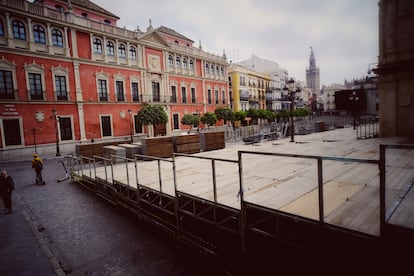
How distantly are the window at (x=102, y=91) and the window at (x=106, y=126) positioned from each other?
7.21ft

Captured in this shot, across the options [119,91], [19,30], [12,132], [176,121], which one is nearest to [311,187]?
[12,132]

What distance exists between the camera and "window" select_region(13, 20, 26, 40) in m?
21.0

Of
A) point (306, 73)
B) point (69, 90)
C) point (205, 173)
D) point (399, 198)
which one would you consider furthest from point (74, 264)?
point (306, 73)

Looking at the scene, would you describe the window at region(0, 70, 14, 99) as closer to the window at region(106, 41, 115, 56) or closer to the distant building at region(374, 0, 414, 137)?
the window at region(106, 41, 115, 56)

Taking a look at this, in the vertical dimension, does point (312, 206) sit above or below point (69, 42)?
below

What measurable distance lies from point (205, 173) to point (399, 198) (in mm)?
4783

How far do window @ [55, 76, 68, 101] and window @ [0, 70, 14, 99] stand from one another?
11.9 ft

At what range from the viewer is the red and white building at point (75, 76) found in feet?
68.7

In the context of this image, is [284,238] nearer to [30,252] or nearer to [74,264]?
[74,264]

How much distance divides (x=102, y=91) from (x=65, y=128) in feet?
19.8

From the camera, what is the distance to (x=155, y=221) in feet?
21.1

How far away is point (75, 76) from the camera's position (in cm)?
2459

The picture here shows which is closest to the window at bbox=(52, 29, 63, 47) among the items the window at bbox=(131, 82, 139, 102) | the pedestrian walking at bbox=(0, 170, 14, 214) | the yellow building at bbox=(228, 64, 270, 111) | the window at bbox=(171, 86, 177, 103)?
the window at bbox=(131, 82, 139, 102)

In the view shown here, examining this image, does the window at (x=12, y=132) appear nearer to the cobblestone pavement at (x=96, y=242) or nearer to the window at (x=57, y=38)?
Answer: the window at (x=57, y=38)
